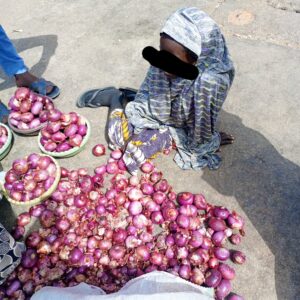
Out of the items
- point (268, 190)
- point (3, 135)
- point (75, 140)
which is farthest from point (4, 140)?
point (268, 190)

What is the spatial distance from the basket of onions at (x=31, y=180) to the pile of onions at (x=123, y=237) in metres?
0.07

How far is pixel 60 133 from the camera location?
8.79ft

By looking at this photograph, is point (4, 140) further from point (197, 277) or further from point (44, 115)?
point (197, 277)

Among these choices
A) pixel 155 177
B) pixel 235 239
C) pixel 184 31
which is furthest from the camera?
pixel 155 177

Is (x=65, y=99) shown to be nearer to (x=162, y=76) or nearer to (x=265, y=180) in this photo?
(x=162, y=76)

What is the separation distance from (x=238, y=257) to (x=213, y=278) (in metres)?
0.23

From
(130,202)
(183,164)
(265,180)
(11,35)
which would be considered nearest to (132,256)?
(130,202)

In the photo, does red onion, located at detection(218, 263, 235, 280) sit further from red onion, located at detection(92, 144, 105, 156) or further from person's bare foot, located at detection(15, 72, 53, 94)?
person's bare foot, located at detection(15, 72, 53, 94)

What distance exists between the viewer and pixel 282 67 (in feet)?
10.7

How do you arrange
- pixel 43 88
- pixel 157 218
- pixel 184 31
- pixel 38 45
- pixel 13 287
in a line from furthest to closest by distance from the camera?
pixel 38 45 → pixel 43 88 → pixel 157 218 → pixel 13 287 → pixel 184 31

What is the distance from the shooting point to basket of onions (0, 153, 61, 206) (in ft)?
7.80

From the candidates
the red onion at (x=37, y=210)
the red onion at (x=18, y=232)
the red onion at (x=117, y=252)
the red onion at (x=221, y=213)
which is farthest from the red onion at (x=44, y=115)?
the red onion at (x=221, y=213)

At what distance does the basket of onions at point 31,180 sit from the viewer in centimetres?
238

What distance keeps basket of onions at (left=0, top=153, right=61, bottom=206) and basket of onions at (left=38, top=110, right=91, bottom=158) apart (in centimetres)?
17
